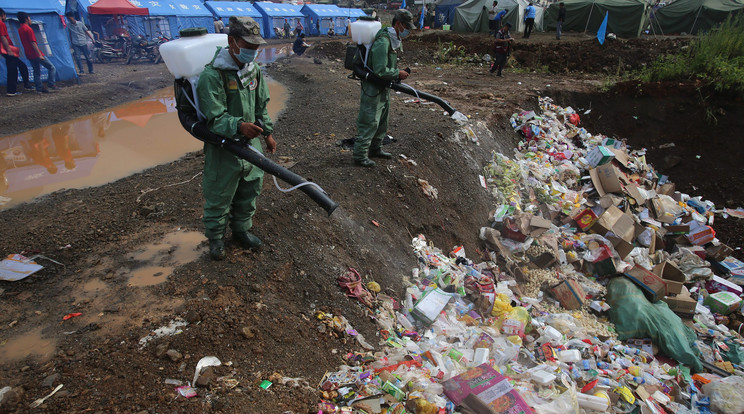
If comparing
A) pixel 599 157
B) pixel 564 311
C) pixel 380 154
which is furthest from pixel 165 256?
pixel 599 157

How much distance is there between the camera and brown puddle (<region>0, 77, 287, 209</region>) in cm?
516

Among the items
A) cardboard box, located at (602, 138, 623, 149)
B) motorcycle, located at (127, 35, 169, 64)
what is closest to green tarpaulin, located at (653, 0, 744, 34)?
cardboard box, located at (602, 138, 623, 149)

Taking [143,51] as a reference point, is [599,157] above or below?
Result: below

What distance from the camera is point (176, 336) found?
2.31 m

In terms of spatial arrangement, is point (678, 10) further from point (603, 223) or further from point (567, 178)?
point (603, 223)

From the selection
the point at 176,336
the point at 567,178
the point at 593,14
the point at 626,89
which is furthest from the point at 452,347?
the point at 593,14

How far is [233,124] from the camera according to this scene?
96.2 inches

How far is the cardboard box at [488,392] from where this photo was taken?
2.37 m

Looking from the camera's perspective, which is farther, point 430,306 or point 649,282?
point 649,282

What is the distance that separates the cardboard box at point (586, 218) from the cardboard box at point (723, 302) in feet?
4.97

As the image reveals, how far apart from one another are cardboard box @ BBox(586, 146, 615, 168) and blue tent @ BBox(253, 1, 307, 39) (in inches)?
836

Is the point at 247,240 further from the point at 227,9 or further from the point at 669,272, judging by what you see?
the point at 227,9

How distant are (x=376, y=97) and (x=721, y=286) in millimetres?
4956

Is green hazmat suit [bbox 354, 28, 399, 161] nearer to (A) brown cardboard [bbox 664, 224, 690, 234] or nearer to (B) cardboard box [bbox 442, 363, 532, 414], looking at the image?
(B) cardboard box [bbox 442, 363, 532, 414]
